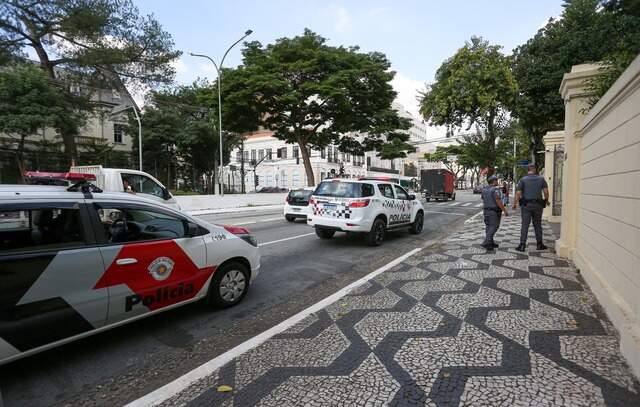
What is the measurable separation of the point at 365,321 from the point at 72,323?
277 cm

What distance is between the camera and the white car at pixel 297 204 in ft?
44.8

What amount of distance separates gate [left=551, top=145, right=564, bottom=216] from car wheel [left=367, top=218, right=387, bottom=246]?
7539mm

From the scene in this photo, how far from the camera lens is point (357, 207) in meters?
8.25

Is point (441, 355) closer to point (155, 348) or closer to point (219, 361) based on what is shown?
point (219, 361)

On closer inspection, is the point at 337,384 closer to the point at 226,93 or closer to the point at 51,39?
the point at 226,93

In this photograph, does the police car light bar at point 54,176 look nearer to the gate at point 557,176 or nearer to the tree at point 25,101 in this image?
the gate at point 557,176

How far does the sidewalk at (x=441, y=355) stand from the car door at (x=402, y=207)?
4.58 metres

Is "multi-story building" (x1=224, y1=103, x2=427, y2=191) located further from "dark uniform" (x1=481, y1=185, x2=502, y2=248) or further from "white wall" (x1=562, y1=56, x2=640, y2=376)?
"white wall" (x1=562, y1=56, x2=640, y2=376)

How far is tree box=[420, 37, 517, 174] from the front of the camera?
1553 cm

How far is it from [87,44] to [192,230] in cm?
2461

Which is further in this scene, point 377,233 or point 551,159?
point 551,159

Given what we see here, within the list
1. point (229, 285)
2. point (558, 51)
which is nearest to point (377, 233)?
point (229, 285)

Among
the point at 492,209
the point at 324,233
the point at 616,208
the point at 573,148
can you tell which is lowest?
the point at 324,233

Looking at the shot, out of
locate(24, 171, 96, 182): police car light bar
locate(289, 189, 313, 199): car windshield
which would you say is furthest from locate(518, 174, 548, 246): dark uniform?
locate(289, 189, 313, 199): car windshield
